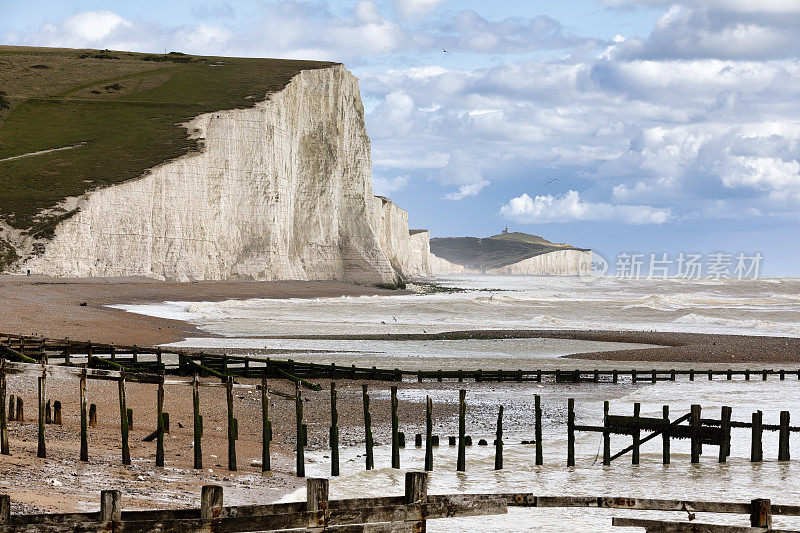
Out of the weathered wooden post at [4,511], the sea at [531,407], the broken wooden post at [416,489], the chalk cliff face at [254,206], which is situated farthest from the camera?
the chalk cliff face at [254,206]

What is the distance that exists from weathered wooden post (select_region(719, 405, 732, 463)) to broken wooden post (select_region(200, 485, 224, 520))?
11077 millimetres

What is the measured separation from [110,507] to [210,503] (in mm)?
685

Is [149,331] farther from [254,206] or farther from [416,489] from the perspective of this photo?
[254,206]

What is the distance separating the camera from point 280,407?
19750mm

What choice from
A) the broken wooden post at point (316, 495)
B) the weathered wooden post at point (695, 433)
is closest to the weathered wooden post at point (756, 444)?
the weathered wooden post at point (695, 433)

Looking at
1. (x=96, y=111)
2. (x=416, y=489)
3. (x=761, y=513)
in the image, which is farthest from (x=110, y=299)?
(x=761, y=513)

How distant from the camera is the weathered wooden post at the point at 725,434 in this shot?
50.5 feet

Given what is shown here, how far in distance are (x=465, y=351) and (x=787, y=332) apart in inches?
878

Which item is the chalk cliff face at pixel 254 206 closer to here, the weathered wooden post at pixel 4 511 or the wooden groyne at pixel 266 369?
the wooden groyne at pixel 266 369

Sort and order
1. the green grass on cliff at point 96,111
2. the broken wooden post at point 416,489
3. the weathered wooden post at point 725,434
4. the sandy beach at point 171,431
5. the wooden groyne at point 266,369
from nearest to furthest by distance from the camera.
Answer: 1. the broken wooden post at point 416,489
2. the sandy beach at point 171,431
3. the weathered wooden post at point 725,434
4. the wooden groyne at point 266,369
5. the green grass on cliff at point 96,111

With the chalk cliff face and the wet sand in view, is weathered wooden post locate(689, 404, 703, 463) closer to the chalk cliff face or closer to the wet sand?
the wet sand

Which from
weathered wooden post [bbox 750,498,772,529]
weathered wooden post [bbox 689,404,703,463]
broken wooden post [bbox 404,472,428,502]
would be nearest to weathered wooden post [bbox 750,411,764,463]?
weathered wooden post [bbox 689,404,703,463]

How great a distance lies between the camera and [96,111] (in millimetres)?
92188

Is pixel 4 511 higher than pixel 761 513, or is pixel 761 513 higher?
pixel 4 511
